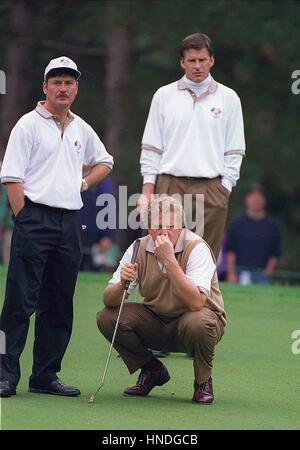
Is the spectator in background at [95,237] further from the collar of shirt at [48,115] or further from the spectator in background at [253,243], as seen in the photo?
the collar of shirt at [48,115]

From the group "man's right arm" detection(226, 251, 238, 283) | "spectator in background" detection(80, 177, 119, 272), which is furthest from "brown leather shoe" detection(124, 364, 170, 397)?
"man's right arm" detection(226, 251, 238, 283)

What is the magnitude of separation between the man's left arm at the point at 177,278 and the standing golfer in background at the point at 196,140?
170 cm

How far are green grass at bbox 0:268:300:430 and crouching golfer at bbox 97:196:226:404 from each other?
0.70 ft

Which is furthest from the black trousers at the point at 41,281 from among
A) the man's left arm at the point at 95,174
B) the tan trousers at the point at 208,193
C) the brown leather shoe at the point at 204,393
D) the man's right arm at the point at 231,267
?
the man's right arm at the point at 231,267

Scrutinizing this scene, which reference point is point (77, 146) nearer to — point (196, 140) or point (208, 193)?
point (196, 140)

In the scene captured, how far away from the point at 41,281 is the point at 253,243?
9.94 metres

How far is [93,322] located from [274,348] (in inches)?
67.3

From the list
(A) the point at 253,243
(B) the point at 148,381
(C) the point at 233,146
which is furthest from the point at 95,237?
(B) the point at 148,381

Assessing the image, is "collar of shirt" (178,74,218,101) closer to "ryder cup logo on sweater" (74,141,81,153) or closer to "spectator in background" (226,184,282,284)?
"ryder cup logo on sweater" (74,141,81,153)

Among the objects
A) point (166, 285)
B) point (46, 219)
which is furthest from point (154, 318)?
point (46, 219)

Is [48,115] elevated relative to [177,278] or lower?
elevated

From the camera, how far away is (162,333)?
28.0 feet

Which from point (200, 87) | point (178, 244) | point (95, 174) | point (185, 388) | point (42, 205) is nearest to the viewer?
point (42, 205)

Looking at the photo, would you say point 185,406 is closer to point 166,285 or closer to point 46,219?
point 166,285
